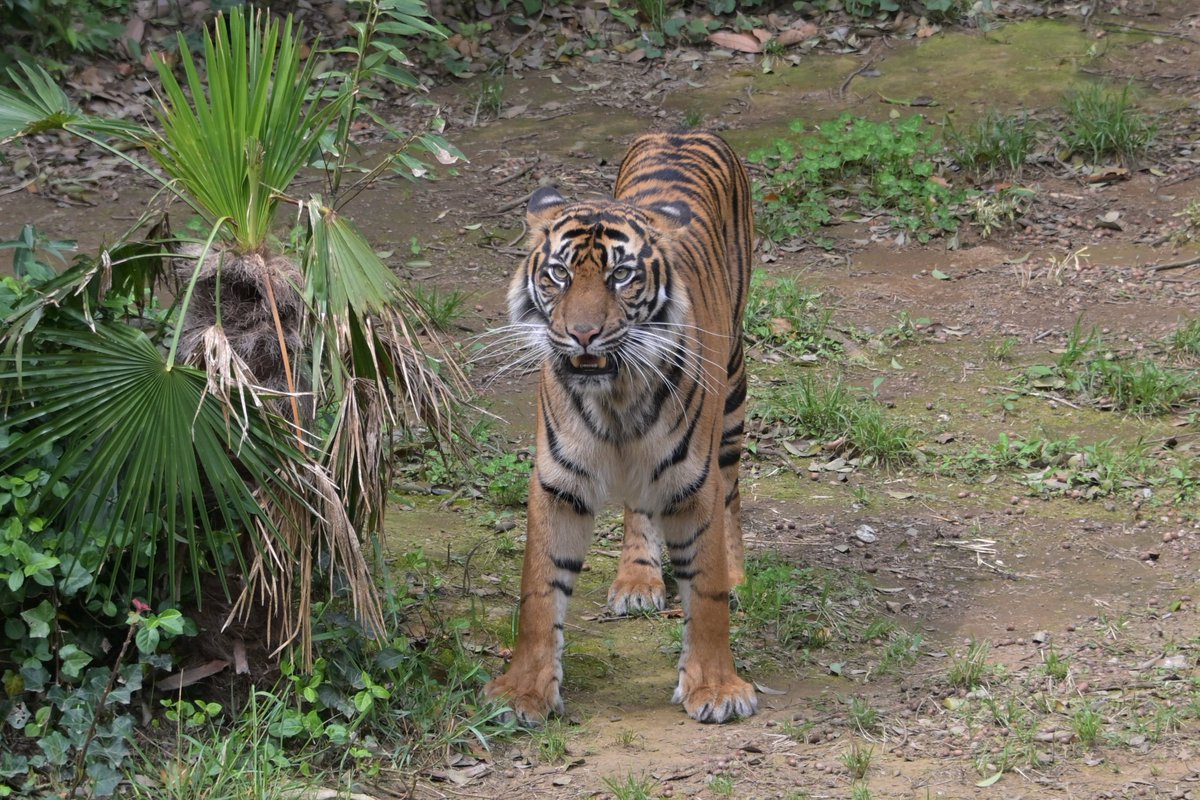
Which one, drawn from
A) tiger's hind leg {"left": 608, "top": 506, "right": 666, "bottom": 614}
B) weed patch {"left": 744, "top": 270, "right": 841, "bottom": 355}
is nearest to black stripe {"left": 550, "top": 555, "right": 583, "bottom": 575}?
tiger's hind leg {"left": 608, "top": 506, "right": 666, "bottom": 614}

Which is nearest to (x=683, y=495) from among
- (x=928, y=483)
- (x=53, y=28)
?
(x=928, y=483)

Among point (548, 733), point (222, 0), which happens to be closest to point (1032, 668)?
point (548, 733)

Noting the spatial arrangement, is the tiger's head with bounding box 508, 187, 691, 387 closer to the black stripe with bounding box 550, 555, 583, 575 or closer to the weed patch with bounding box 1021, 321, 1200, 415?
the black stripe with bounding box 550, 555, 583, 575

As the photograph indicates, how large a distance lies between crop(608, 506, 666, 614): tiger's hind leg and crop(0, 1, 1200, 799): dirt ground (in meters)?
0.11

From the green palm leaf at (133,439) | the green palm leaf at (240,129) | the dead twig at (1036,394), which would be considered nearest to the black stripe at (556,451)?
the green palm leaf at (133,439)

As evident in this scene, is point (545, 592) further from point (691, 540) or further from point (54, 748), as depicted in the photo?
point (54, 748)

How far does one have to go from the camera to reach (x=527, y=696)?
4203 mm

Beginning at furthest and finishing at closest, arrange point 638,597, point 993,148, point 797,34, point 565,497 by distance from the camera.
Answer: point 797,34
point 993,148
point 638,597
point 565,497

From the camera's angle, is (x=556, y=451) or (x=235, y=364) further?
(x=556, y=451)

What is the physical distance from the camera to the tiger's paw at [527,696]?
4164 mm

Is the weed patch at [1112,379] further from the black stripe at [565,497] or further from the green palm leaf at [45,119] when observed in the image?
the green palm leaf at [45,119]

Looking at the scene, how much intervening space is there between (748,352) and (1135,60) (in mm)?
4439

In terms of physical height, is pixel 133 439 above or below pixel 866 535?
above

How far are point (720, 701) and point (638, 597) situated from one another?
864mm
